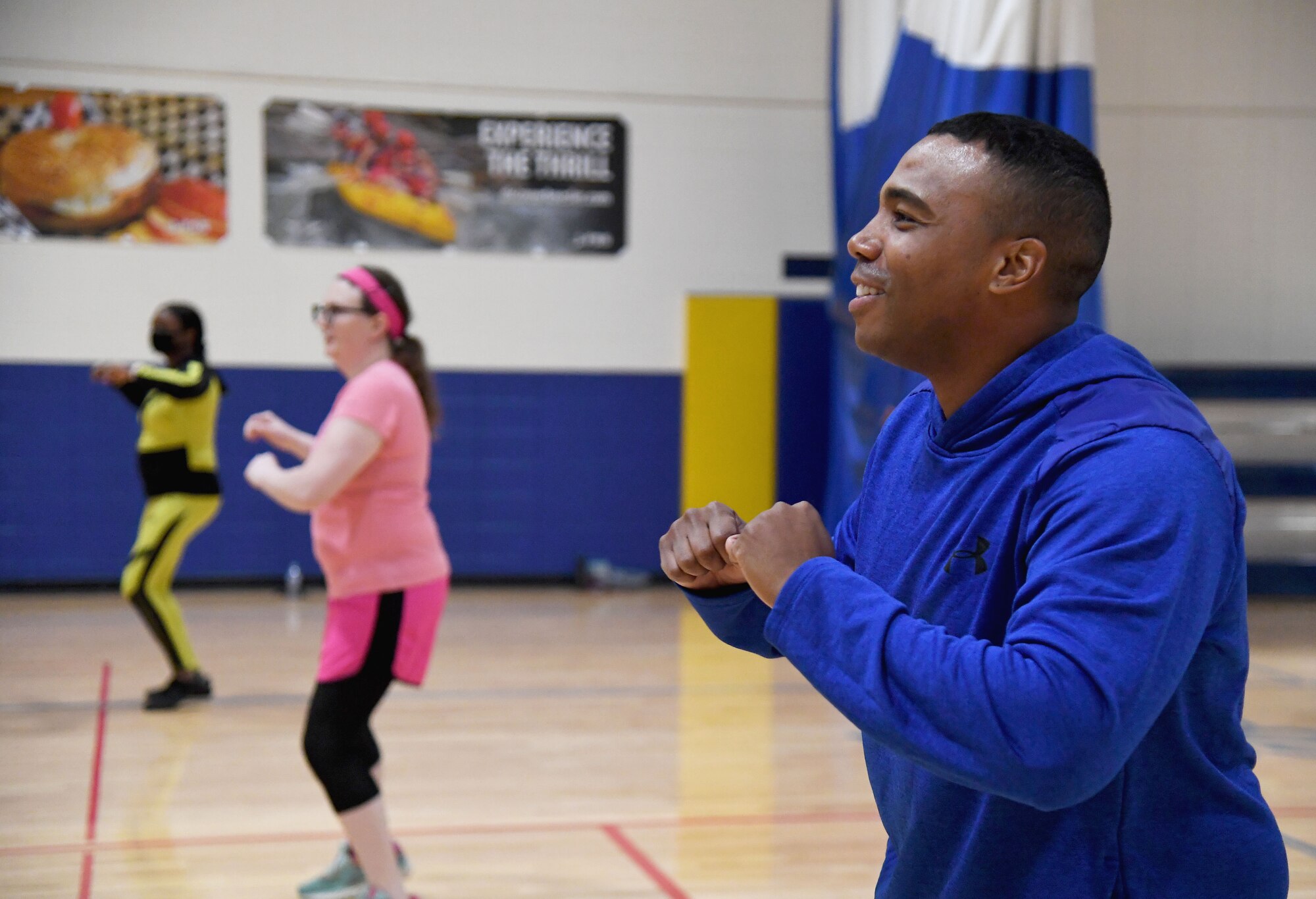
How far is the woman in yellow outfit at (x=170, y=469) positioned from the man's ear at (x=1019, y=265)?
495cm

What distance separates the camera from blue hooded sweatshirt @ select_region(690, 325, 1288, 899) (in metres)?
0.97

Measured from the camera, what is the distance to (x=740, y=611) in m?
1.40

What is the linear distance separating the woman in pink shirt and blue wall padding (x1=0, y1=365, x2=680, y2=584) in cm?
546

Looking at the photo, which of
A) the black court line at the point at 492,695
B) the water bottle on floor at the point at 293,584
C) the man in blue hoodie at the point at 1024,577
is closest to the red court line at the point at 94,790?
the black court line at the point at 492,695

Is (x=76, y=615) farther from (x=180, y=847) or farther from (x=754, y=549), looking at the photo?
(x=754, y=549)

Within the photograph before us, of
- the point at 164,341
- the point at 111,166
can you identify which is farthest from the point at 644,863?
the point at 111,166

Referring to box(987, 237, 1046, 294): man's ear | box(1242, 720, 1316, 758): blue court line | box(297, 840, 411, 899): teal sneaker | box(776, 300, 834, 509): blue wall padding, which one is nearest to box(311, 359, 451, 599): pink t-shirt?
box(297, 840, 411, 899): teal sneaker

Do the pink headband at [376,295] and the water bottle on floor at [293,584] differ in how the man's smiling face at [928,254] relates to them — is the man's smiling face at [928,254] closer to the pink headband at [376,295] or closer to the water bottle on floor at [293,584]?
the pink headband at [376,295]

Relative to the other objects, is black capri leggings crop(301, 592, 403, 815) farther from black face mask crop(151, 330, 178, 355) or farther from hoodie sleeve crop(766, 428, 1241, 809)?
black face mask crop(151, 330, 178, 355)

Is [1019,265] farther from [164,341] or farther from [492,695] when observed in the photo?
[164,341]

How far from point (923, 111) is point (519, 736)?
3756mm

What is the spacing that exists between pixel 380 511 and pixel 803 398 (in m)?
6.43

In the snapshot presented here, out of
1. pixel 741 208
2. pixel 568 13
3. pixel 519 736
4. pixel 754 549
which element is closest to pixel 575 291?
pixel 741 208

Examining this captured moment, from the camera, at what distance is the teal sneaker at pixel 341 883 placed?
135 inches
